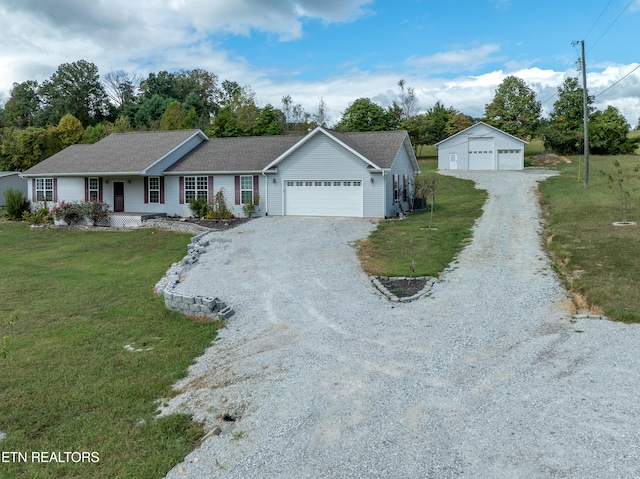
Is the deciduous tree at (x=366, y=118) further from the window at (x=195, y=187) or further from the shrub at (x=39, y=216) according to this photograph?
the shrub at (x=39, y=216)

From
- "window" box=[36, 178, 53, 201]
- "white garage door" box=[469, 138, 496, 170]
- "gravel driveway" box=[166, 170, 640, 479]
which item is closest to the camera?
"gravel driveway" box=[166, 170, 640, 479]

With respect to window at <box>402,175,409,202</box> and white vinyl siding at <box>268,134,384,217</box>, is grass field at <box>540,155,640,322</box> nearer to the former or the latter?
window at <box>402,175,409,202</box>

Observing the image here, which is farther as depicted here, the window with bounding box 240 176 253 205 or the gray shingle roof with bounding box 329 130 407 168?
the window with bounding box 240 176 253 205

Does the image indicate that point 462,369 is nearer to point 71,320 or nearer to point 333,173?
point 71,320

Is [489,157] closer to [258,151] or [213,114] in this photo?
[258,151]

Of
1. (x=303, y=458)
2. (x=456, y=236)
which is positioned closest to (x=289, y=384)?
(x=303, y=458)

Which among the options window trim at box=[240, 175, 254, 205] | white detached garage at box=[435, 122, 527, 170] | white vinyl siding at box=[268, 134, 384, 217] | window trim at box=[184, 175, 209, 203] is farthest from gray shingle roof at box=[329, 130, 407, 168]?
white detached garage at box=[435, 122, 527, 170]

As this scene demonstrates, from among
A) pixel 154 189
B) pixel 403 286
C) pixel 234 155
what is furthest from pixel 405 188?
pixel 403 286
